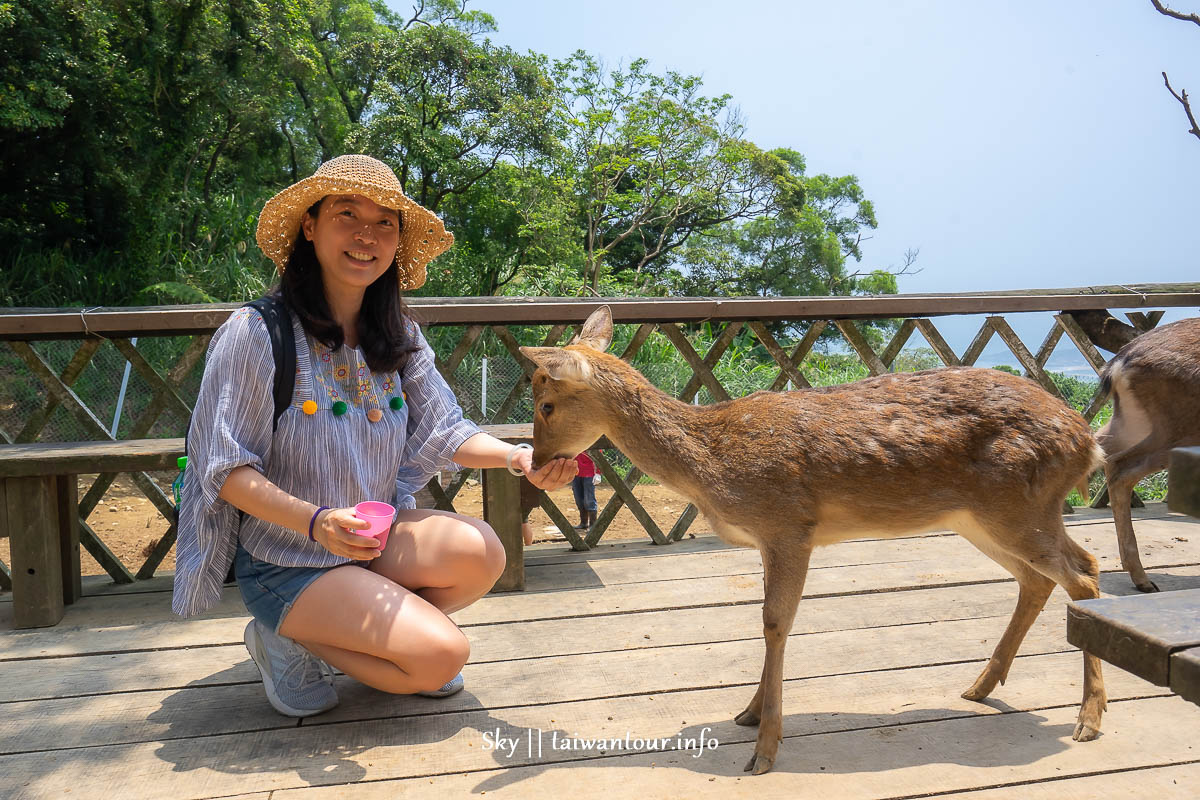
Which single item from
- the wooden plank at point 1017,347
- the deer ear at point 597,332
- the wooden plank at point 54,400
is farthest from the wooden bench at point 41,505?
the wooden plank at point 1017,347

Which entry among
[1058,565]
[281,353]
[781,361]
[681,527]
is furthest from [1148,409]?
[281,353]

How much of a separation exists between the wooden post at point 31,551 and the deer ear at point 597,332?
2.56m

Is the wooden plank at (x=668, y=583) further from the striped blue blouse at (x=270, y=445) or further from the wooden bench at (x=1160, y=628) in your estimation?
the wooden bench at (x=1160, y=628)

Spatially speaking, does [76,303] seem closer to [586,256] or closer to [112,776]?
[586,256]

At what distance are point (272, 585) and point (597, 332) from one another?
137 cm

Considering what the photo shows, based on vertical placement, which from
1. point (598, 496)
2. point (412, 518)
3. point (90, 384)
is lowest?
point (598, 496)

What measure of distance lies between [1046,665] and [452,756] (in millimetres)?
2197

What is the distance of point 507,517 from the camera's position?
4.38 metres

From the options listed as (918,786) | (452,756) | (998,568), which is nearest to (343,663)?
(452,756)

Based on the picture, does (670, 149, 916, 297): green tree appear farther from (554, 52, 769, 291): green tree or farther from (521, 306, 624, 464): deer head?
(521, 306, 624, 464): deer head

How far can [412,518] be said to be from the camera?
10.4ft

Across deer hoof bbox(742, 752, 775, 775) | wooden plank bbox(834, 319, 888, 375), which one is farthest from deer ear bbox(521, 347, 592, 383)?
wooden plank bbox(834, 319, 888, 375)

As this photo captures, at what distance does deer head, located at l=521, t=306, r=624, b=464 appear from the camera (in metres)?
2.85

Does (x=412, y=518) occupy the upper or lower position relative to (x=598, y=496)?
upper
